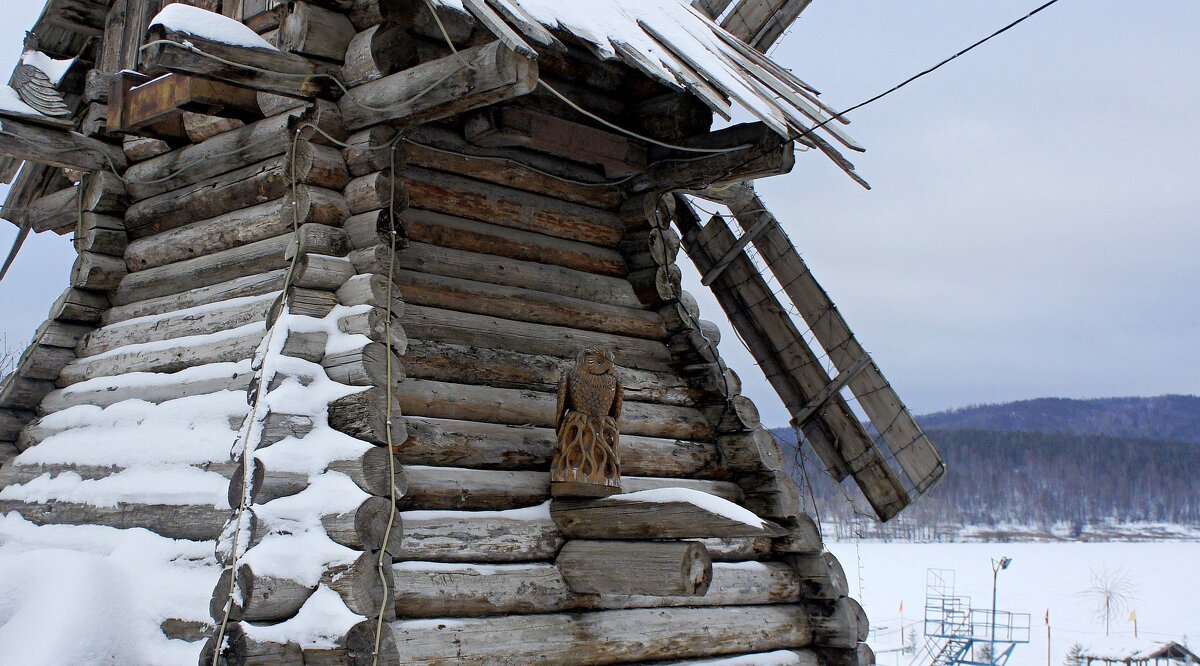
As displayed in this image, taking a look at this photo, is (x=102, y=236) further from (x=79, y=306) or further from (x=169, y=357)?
(x=169, y=357)

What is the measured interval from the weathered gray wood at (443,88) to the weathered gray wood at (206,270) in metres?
0.84

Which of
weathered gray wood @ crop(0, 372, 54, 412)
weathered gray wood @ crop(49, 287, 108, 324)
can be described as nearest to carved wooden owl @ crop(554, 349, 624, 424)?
weathered gray wood @ crop(49, 287, 108, 324)

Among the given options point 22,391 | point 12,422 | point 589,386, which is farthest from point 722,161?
point 12,422

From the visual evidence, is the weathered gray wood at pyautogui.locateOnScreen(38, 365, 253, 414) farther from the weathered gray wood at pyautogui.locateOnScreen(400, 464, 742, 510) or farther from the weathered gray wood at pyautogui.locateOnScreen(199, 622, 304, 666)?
the weathered gray wood at pyautogui.locateOnScreen(199, 622, 304, 666)

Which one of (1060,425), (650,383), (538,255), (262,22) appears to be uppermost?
(1060,425)

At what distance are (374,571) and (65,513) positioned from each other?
243 cm

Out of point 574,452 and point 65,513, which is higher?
point 574,452

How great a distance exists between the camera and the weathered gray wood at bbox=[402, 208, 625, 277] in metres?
6.25

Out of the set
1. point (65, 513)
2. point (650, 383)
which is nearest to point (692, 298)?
point (650, 383)

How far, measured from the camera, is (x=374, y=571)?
4.69 metres

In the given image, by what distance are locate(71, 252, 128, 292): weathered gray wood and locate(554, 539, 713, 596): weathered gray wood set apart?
11.4 feet

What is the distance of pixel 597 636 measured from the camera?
5793 millimetres

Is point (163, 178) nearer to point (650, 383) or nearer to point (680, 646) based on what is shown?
point (650, 383)

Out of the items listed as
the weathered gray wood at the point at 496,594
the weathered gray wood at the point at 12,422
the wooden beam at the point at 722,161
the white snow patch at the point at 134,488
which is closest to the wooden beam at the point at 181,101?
the white snow patch at the point at 134,488
